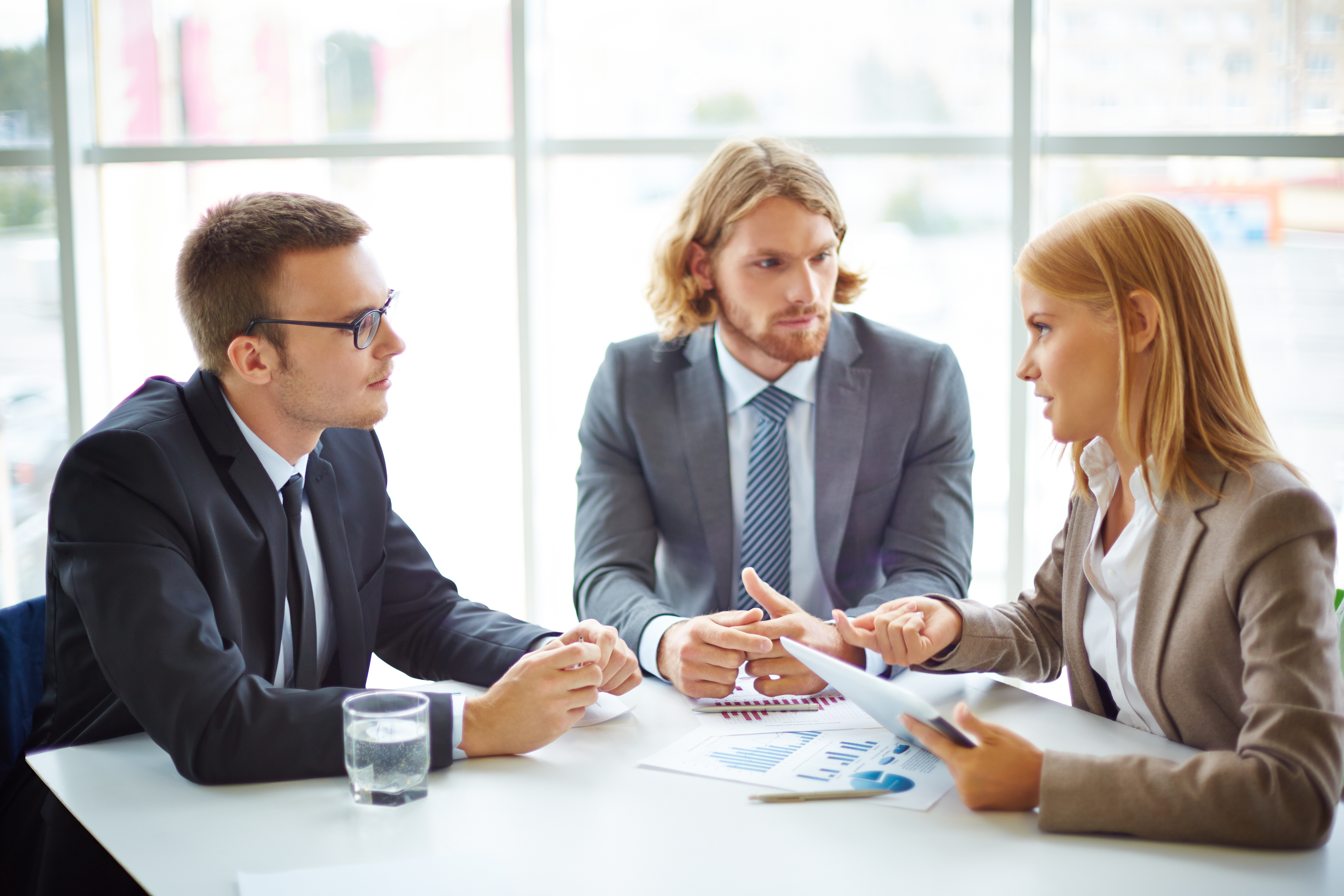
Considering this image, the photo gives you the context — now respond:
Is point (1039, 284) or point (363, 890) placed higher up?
point (1039, 284)

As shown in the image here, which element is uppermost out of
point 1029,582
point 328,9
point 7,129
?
point 328,9

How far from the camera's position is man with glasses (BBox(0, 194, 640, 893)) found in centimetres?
140

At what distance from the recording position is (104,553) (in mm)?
1455

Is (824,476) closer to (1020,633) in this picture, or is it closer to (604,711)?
(1020,633)

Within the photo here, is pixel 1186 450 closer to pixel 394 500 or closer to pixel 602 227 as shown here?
pixel 602 227

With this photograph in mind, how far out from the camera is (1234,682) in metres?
1.40

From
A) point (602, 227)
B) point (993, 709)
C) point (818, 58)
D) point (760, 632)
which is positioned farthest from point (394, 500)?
point (993, 709)

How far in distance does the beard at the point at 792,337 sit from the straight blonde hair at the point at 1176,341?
866 mm

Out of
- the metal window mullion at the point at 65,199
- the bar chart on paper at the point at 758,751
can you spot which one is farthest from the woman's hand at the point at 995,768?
the metal window mullion at the point at 65,199

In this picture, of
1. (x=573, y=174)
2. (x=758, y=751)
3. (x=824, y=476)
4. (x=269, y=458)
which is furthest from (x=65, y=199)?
(x=758, y=751)

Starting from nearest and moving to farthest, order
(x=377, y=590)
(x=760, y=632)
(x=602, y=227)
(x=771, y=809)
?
(x=771, y=809)
(x=760, y=632)
(x=377, y=590)
(x=602, y=227)

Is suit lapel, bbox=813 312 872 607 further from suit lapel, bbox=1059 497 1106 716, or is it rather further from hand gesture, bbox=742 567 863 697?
suit lapel, bbox=1059 497 1106 716

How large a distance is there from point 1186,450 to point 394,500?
3285 millimetres

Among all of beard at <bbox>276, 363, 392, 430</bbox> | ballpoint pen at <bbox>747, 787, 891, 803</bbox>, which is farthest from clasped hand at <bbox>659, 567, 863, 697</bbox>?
beard at <bbox>276, 363, 392, 430</bbox>
